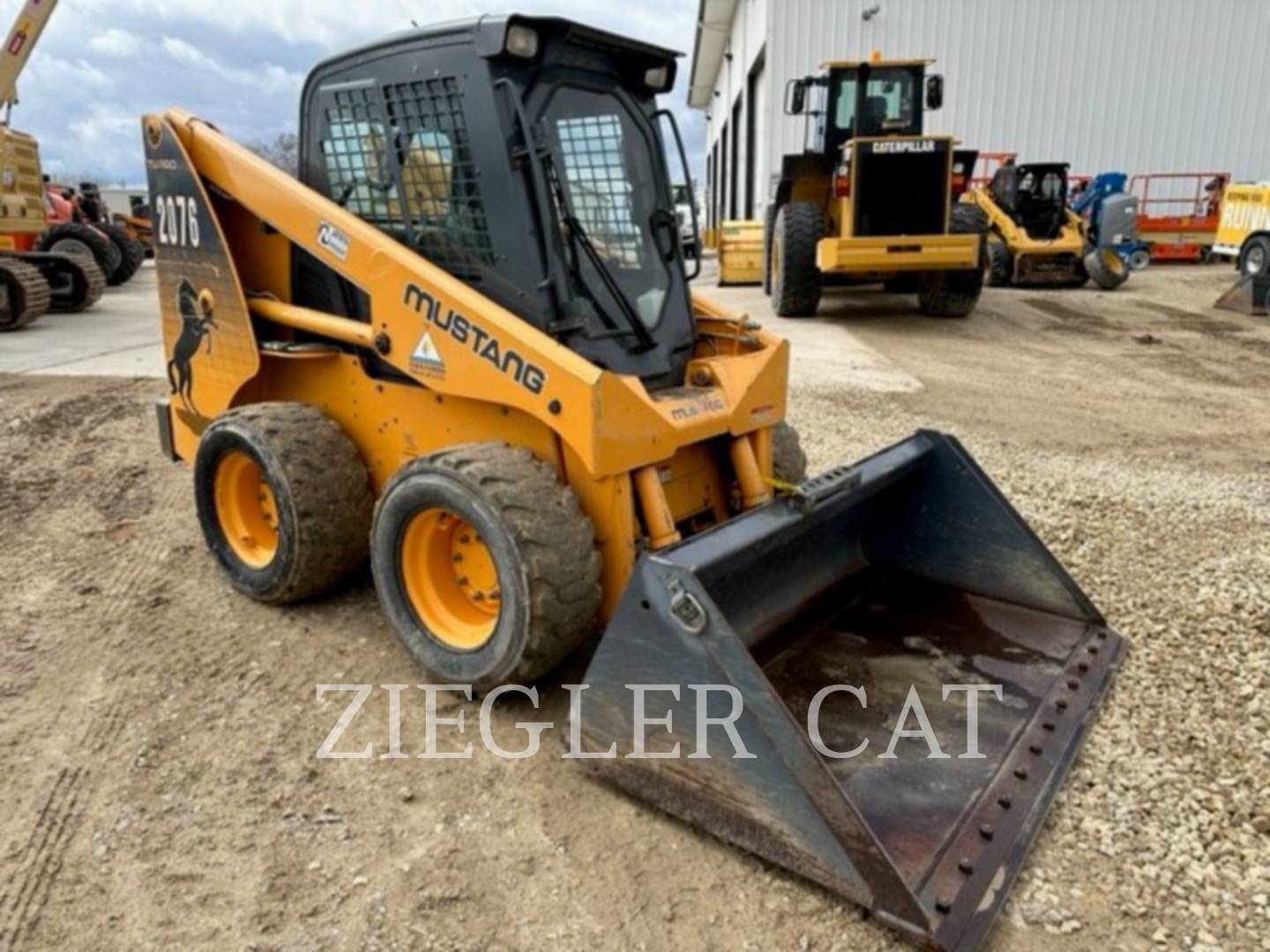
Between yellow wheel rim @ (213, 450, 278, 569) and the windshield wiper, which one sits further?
yellow wheel rim @ (213, 450, 278, 569)

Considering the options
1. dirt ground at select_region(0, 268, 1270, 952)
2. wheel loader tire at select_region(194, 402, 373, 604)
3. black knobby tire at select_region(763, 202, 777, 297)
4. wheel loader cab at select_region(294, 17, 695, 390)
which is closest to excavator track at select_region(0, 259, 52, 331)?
dirt ground at select_region(0, 268, 1270, 952)

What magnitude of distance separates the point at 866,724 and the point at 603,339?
1.58 meters

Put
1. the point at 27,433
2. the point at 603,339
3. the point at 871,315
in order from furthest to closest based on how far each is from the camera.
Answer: the point at 871,315, the point at 27,433, the point at 603,339

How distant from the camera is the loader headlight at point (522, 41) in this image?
314 centimetres

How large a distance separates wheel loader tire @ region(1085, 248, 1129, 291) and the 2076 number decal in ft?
50.7

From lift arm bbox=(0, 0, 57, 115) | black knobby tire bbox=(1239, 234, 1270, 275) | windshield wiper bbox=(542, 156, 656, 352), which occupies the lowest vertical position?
black knobby tire bbox=(1239, 234, 1270, 275)

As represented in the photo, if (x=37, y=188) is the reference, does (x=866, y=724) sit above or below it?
below

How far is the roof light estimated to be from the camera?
3818 millimetres

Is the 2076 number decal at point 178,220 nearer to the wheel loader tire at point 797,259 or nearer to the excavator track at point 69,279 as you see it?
the wheel loader tire at point 797,259

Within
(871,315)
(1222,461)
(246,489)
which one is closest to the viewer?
(246,489)

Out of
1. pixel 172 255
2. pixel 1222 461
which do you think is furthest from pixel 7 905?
pixel 1222 461

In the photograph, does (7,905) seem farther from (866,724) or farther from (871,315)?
(871,315)

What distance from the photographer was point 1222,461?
20.3 ft

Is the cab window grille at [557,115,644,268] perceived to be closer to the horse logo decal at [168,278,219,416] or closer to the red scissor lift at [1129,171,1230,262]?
the horse logo decal at [168,278,219,416]
